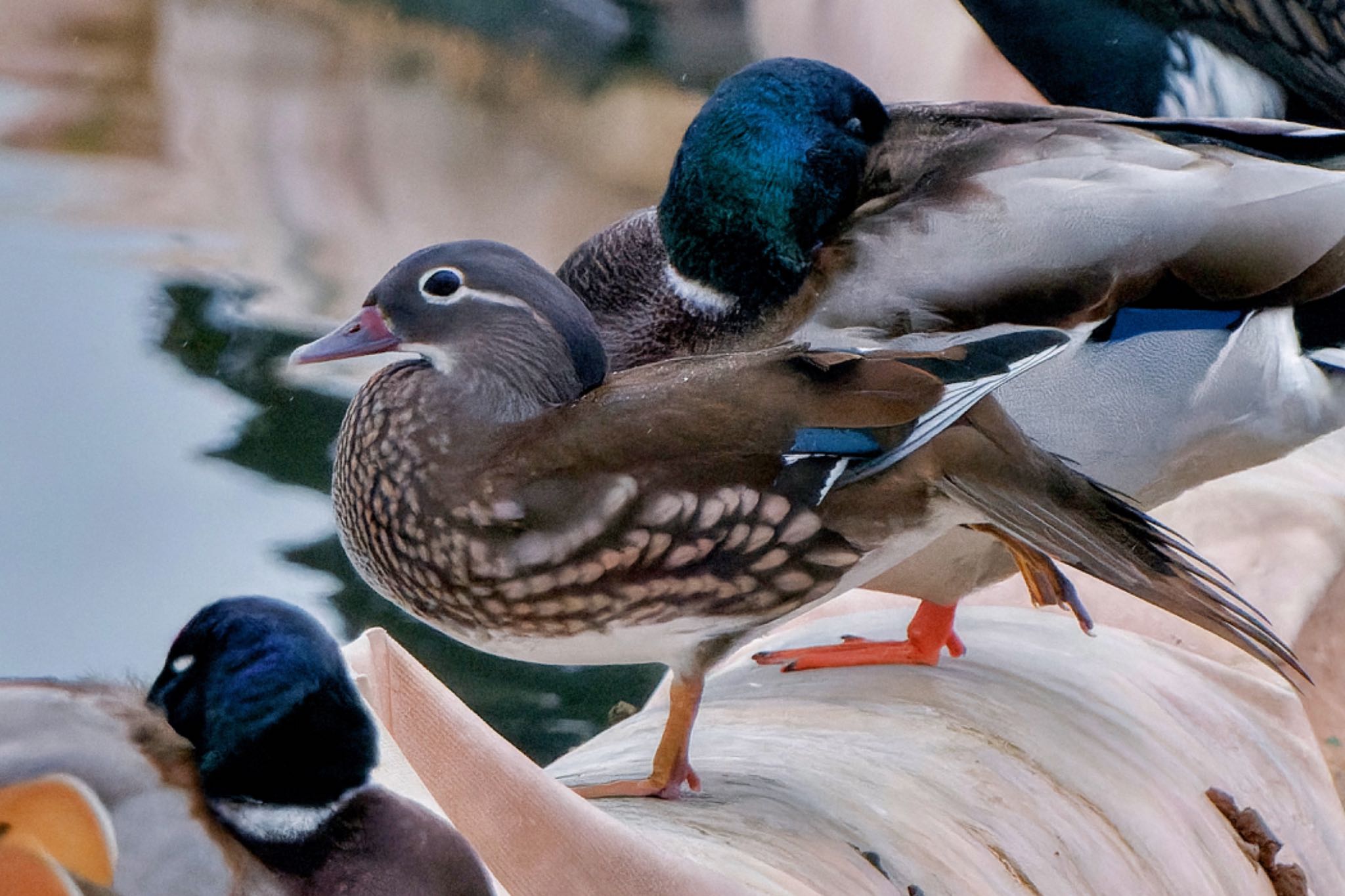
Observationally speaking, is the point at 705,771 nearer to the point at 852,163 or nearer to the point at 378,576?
the point at 378,576

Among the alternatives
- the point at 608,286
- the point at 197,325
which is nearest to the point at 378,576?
the point at 608,286

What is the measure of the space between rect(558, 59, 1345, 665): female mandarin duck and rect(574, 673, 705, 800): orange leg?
11.7 inches

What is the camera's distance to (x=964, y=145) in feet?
4.01

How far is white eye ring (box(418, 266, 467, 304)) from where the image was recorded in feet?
3.07

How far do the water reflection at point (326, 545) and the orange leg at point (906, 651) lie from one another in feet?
1.79

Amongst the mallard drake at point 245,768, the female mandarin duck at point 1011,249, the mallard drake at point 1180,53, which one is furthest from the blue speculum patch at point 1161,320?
the mallard drake at point 1180,53

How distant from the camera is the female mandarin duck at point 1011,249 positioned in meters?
1.14

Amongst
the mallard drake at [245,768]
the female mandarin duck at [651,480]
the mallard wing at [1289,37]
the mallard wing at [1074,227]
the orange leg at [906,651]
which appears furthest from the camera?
the mallard wing at [1289,37]

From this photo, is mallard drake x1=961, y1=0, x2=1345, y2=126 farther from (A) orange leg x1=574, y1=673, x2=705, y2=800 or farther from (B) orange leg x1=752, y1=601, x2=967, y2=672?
(A) orange leg x1=574, y1=673, x2=705, y2=800

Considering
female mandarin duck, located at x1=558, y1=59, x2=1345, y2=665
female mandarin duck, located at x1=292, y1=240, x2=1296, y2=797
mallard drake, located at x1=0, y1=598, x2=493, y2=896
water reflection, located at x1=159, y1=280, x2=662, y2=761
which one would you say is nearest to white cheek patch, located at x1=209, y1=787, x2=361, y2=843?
mallard drake, located at x1=0, y1=598, x2=493, y2=896

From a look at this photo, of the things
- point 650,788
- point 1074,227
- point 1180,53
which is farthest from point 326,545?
point 1180,53

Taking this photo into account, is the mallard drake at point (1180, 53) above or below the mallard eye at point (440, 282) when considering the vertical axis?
above

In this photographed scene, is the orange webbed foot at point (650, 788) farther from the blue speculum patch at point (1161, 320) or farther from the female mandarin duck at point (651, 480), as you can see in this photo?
the blue speculum patch at point (1161, 320)

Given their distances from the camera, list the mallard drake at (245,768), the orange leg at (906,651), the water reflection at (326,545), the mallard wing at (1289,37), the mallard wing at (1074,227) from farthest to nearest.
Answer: the mallard wing at (1289,37)
the water reflection at (326,545)
the orange leg at (906,651)
the mallard wing at (1074,227)
the mallard drake at (245,768)
